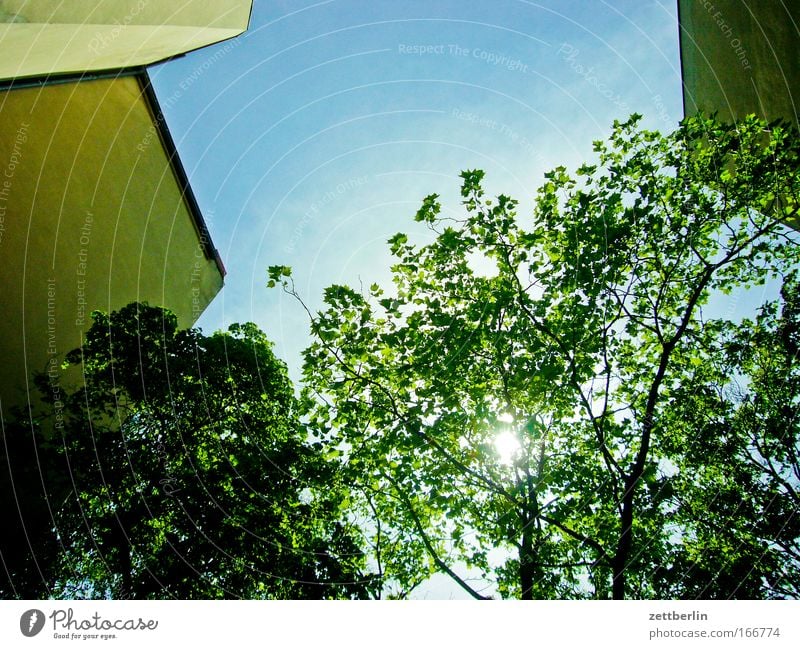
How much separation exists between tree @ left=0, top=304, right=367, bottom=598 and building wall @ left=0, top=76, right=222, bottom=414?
4.36 ft

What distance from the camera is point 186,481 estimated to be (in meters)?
13.7

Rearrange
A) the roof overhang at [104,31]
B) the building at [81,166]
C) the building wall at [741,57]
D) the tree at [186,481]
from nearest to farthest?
the roof overhang at [104,31] → the building wall at [741,57] → the building at [81,166] → the tree at [186,481]

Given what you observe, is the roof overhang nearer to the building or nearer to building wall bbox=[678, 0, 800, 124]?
the building

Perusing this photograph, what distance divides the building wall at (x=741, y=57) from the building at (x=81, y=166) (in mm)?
16055

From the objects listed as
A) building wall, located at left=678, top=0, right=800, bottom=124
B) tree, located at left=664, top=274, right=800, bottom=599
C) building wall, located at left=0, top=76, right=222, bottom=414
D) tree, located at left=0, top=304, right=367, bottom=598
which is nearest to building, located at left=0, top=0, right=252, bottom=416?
building wall, located at left=0, top=76, right=222, bottom=414

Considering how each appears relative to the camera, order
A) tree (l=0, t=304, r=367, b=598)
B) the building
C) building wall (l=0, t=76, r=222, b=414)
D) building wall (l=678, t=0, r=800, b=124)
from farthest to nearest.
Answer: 1. tree (l=0, t=304, r=367, b=598)
2. building wall (l=0, t=76, r=222, b=414)
3. the building
4. building wall (l=678, t=0, r=800, b=124)

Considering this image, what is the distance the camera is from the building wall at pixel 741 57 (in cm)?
948

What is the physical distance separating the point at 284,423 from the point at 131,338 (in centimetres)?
631

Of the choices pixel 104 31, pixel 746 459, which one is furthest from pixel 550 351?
pixel 104 31

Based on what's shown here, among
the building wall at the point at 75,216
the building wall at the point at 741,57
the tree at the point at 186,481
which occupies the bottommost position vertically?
the tree at the point at 186,481

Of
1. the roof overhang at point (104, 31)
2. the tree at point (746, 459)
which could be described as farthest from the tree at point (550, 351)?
the roof overhang at point (104, 31)

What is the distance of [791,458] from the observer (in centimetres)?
1248

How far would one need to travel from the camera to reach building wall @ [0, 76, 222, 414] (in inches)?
432

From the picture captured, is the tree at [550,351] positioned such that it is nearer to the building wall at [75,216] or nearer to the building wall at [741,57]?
the building wall at [741,57]
